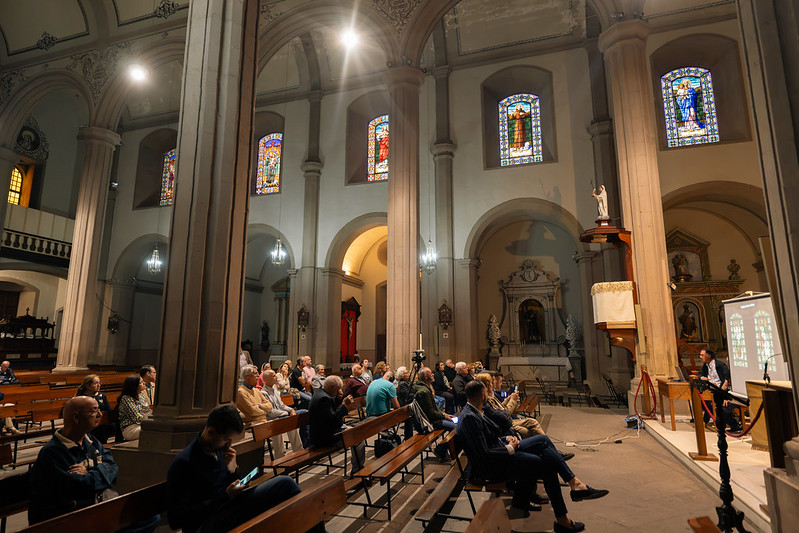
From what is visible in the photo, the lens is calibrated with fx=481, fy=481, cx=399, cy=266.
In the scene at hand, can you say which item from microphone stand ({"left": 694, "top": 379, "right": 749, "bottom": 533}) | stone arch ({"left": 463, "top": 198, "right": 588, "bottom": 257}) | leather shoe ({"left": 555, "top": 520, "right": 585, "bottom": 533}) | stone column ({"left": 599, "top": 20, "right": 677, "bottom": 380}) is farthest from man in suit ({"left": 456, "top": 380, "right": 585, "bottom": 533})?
stone arch ({"left": 463, "top": 198, "right": 588, "bottom": 257})

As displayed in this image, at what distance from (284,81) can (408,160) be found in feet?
28.1

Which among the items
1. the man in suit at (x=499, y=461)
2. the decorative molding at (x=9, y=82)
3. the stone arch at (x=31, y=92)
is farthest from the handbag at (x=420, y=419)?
the decorative molding at (x=9, y=82)

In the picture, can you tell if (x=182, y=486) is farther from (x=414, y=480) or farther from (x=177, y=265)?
(x=414, y=480)

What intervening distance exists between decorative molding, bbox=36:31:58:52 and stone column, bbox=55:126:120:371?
3.29 meters

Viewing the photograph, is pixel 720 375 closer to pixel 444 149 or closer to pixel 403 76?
→ pixel 403 76

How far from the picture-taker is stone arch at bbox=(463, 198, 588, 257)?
12961 mm

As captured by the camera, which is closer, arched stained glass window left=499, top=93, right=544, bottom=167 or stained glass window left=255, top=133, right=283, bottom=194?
arched stained glass window left=499, top=93, right=544, bottom=167

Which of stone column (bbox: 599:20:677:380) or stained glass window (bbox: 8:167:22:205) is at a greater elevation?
stained glass window (bbox: 8:167:22:205)

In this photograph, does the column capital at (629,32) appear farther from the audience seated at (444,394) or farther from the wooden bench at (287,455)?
the wooden bench at (287,455)

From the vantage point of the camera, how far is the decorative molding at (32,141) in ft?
56.2

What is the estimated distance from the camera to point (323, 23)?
11.8 metres

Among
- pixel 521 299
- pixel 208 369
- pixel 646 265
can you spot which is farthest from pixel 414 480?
pixel 521 299

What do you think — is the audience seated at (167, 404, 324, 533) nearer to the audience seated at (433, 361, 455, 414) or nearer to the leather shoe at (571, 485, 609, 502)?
the leather shoe at (571, 485, 609, 502)

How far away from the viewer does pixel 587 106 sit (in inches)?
518
